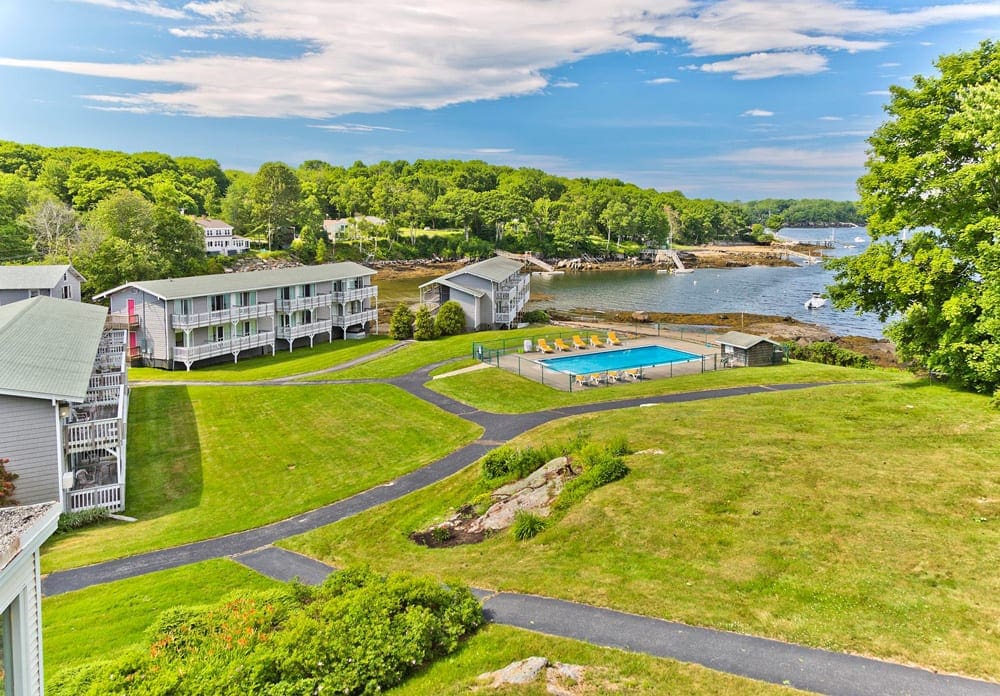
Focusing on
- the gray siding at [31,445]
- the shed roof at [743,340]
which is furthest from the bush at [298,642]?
the shed roof at [743,340]

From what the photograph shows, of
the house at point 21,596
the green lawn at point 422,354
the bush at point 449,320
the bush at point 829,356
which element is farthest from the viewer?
the bush at point 449,320

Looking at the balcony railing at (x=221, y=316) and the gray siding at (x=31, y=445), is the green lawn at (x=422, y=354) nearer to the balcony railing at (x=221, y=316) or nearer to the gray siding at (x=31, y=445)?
the balcony railing at (x=221, y=316)

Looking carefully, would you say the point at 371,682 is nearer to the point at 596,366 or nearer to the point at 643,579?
the point at 643,579

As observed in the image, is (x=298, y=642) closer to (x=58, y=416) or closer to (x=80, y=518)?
(x=80, y=518)

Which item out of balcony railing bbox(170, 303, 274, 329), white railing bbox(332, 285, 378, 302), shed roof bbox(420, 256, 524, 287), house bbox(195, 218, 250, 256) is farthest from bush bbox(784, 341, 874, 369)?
house bbox(195, 218, 250, 256)

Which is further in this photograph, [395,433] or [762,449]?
[395,433]

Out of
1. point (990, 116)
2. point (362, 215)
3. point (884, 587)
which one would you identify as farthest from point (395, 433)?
point (362, 215)

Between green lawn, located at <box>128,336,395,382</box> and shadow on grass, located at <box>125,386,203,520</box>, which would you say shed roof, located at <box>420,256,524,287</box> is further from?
shadow on grass, located at <box>125,386,203,520</box>

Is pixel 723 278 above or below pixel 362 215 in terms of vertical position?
below
